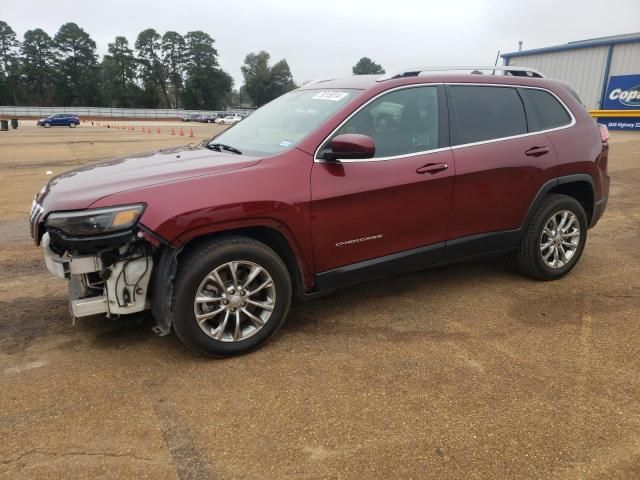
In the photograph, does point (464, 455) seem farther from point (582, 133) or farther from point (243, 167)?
point (582, 133)

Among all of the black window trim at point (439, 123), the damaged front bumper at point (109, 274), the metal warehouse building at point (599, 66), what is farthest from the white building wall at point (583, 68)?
the damaged front bumper at point (109, 274)

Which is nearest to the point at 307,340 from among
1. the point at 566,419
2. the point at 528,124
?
the point at 566,419

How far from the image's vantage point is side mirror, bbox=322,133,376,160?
10.4 ft

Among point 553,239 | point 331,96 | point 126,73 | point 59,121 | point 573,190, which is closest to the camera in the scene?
point 331,96

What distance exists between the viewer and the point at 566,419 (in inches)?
103

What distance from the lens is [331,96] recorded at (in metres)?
3.79

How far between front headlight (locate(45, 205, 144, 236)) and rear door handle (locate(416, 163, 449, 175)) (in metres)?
1.99

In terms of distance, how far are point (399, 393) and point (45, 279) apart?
3551 millimetres

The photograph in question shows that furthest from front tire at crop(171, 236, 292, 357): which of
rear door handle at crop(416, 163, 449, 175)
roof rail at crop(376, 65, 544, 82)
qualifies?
roof rail at crop(376, 65, 544, 82)

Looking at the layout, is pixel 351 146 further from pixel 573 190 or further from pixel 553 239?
pixel 573 190

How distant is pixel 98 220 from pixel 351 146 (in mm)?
1582

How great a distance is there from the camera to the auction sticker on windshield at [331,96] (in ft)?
12.1

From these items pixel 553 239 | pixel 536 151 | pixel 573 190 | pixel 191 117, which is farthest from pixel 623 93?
pixel 191 117

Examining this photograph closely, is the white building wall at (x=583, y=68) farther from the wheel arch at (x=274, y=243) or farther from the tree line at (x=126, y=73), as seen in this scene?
the tree line at (x=126, y=73)
